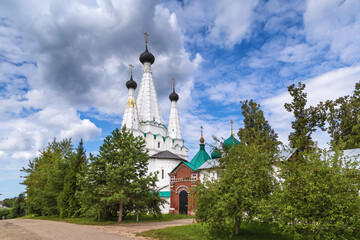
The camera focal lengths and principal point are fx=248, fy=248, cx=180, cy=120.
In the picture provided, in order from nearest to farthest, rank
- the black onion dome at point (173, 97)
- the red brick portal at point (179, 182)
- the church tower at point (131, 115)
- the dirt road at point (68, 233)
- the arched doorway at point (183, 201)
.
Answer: the dirt road at point (68, 233) → the arched doorway at point (183, 201) → the red brick portal at point (179, 182) → the church tower at point (131, 115) → the black onion dome at point (173, 97)

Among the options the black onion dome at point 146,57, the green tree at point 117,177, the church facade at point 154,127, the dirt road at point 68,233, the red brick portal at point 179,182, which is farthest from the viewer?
the black onion dome at point 146,57

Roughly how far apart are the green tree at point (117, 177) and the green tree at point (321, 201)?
36.1 ft

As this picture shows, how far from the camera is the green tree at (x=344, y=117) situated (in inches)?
1062

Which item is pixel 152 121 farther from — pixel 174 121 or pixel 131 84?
pixel 131 84

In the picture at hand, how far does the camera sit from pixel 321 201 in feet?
26.5

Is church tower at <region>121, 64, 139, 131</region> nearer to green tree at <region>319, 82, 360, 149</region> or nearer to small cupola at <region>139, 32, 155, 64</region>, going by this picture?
small cupola at <region>139, 32, 155, 64</region>

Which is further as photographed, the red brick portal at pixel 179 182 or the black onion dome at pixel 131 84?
the black onion dome at pixel 131 84

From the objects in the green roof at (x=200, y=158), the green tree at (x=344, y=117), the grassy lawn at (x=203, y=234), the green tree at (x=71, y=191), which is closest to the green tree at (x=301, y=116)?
the green tree at (x=344, y=117)

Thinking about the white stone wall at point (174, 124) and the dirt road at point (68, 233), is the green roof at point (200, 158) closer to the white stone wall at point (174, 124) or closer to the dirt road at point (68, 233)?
the dirt road at point (68, 233)

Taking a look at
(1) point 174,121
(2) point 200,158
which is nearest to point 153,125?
(1) point 174,121

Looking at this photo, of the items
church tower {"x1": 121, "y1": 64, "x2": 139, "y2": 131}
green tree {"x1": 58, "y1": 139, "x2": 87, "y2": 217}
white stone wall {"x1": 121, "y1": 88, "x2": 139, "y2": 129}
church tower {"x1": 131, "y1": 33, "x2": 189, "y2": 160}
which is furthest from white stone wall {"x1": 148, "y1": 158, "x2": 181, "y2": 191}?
green tree {"x1": 58, "y1": 139, "x2": 87, "y2": 217}

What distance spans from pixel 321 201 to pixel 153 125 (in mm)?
35096

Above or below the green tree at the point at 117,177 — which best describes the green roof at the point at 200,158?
above

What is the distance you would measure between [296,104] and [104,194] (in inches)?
881
